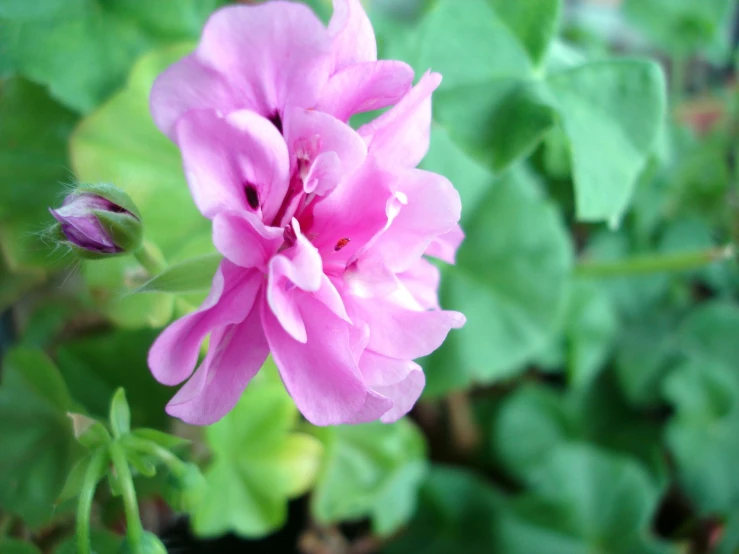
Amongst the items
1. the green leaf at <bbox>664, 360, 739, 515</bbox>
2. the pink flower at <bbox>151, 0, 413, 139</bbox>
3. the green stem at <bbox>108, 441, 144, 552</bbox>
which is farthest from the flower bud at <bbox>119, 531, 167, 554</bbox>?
the green leaf at <bbox>664, 360, 739, 515</bbox>

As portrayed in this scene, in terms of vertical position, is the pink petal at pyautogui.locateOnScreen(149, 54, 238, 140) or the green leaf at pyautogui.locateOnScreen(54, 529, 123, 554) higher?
the pink petal at pyautogui.locateOnScreen(149, 54, 238, 140)

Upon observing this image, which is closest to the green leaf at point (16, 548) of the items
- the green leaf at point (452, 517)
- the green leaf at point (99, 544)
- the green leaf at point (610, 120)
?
the green leaf at point (99, 544)

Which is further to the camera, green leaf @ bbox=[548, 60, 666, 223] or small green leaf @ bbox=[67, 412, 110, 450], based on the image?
green leaf @ bbox=[548, 60, 666, 223]

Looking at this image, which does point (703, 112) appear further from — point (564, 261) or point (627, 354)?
point (564, 261)

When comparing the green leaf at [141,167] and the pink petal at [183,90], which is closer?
the pink petal at [183,90]

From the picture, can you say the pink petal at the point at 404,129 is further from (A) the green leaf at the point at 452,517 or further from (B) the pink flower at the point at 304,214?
(A) the green leaf at the point at 452,517

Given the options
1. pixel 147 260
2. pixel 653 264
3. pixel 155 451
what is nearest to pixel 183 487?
pixel 155 451

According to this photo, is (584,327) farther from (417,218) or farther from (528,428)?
(417,218)

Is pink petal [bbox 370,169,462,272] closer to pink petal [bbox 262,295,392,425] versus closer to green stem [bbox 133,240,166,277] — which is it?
pink petal [bbox 262,295,392,425]
